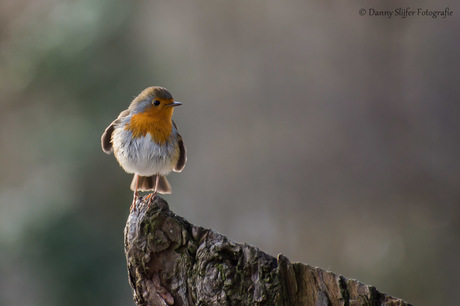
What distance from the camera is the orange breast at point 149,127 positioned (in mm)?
3117

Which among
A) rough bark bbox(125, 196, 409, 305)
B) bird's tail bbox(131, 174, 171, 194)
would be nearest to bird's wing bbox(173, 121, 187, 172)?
bird's tail bbox(131, 174, 171, 194)

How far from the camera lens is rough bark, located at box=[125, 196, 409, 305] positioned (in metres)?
1.88

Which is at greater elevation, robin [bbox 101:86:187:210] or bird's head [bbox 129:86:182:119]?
bird's head [bbox 129:86:182:119]

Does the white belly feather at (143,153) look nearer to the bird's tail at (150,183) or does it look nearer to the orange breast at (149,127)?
the orange breast at (149,127)

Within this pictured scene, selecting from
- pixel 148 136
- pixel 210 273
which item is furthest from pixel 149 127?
pixel 210 273

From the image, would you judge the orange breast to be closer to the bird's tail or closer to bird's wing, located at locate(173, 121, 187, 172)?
bird's wing, located at locate(173, 121, 187, 172)

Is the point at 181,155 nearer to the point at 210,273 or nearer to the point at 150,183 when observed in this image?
the point at 150,183

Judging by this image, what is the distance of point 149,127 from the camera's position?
10.2ft

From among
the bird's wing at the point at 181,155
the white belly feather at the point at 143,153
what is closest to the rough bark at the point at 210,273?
the white belly feather at the point at 143,153

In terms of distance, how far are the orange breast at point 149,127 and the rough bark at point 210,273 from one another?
983 mm

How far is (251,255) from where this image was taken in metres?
1.94

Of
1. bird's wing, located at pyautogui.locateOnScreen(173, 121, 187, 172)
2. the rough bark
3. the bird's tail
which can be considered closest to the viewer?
the rough bark

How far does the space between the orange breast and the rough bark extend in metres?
0.98

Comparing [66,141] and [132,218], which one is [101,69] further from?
[132,218]
